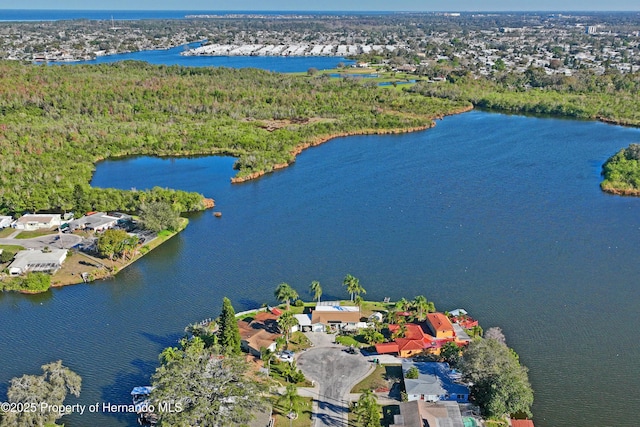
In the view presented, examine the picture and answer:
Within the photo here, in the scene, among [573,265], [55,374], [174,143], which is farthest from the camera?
[174,143]

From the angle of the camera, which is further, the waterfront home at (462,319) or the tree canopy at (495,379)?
the waterfront home at (462,319)

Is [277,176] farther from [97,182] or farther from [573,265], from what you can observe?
[573,265]

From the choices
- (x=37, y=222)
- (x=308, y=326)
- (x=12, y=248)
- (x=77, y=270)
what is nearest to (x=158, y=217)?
(x=77, y=270)

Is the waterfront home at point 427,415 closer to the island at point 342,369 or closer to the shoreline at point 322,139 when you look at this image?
the island at point 342,369

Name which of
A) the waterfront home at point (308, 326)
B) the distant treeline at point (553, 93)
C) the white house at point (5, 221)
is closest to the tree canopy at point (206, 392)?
the waterfront home at point (308, 326)

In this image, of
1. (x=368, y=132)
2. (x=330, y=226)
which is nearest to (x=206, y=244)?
(x=330, y=226)

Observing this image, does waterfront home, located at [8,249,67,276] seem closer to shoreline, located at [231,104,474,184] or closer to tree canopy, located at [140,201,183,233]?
tree canopy, located at [140,201,183,233]

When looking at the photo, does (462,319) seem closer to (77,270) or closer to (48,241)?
(77,270)
